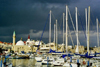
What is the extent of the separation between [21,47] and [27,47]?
17.9 ft

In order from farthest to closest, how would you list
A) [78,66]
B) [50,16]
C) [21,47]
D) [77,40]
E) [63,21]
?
1. [21,47]
2. [50,16]
3. [63,21]
4. [77,40]
5. [78,66]

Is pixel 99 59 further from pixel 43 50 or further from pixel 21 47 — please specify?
pixel 21 47

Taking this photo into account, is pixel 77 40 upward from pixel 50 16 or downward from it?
downward

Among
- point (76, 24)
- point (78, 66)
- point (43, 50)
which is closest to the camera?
point (78, 66)

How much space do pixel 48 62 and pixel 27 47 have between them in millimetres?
100237

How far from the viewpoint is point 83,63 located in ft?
100

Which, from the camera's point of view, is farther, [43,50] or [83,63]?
[43,50]

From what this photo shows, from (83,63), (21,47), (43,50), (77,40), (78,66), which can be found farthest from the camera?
(21,47)

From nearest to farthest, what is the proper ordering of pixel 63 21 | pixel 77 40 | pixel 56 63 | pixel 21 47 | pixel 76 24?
pixel 56 63 < pixel 77 40 < pixel 76 24 < pixel 63 21 < pixel 21 47

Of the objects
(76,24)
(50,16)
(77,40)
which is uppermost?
(50,16)

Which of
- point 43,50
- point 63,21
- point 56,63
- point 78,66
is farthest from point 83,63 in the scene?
point 43,50

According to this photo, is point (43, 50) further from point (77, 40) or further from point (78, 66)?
point (78, 66)

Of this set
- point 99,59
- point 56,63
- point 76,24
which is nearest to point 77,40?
point 76,24

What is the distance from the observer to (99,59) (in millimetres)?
37344
